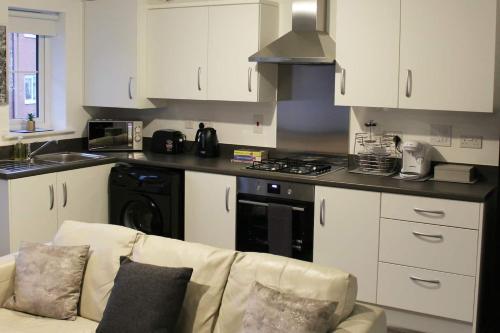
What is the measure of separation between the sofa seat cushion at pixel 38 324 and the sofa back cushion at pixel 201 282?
47 cm

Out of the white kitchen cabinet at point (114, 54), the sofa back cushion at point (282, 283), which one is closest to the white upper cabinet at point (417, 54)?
the white kitchen cabinet at point (114, 54)

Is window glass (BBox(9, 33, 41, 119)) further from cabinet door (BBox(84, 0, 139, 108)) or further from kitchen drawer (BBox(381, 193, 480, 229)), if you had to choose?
kitchen drawer (BBox(381, 193, 480, 229))

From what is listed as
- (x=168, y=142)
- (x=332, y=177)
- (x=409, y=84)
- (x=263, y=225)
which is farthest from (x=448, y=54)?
(x=168, y=142)

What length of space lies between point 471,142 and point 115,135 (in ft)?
9.48

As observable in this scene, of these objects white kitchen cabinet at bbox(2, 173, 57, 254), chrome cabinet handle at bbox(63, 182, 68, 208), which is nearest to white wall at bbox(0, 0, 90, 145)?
chrome cabinet handle at bbox(63, 182, 68, 208)

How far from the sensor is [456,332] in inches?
159

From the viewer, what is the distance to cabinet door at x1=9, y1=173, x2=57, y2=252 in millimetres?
4391

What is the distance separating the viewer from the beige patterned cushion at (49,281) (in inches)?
124

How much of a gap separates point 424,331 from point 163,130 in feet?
8.73

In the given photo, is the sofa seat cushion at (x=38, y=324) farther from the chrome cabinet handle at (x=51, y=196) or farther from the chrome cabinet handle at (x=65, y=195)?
the chrome cabinet handle at (x=65, y=195)

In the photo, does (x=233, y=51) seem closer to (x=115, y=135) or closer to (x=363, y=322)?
(x=115, y=135)

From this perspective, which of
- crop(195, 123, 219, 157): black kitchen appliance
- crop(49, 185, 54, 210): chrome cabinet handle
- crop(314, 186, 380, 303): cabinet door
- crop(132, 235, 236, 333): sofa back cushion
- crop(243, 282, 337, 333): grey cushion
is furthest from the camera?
crop(195, 123, 219, 157): black kitchen appliance

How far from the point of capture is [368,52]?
14.1 feet

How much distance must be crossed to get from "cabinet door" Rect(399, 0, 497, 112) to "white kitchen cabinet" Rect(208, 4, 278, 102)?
111 centimetres
